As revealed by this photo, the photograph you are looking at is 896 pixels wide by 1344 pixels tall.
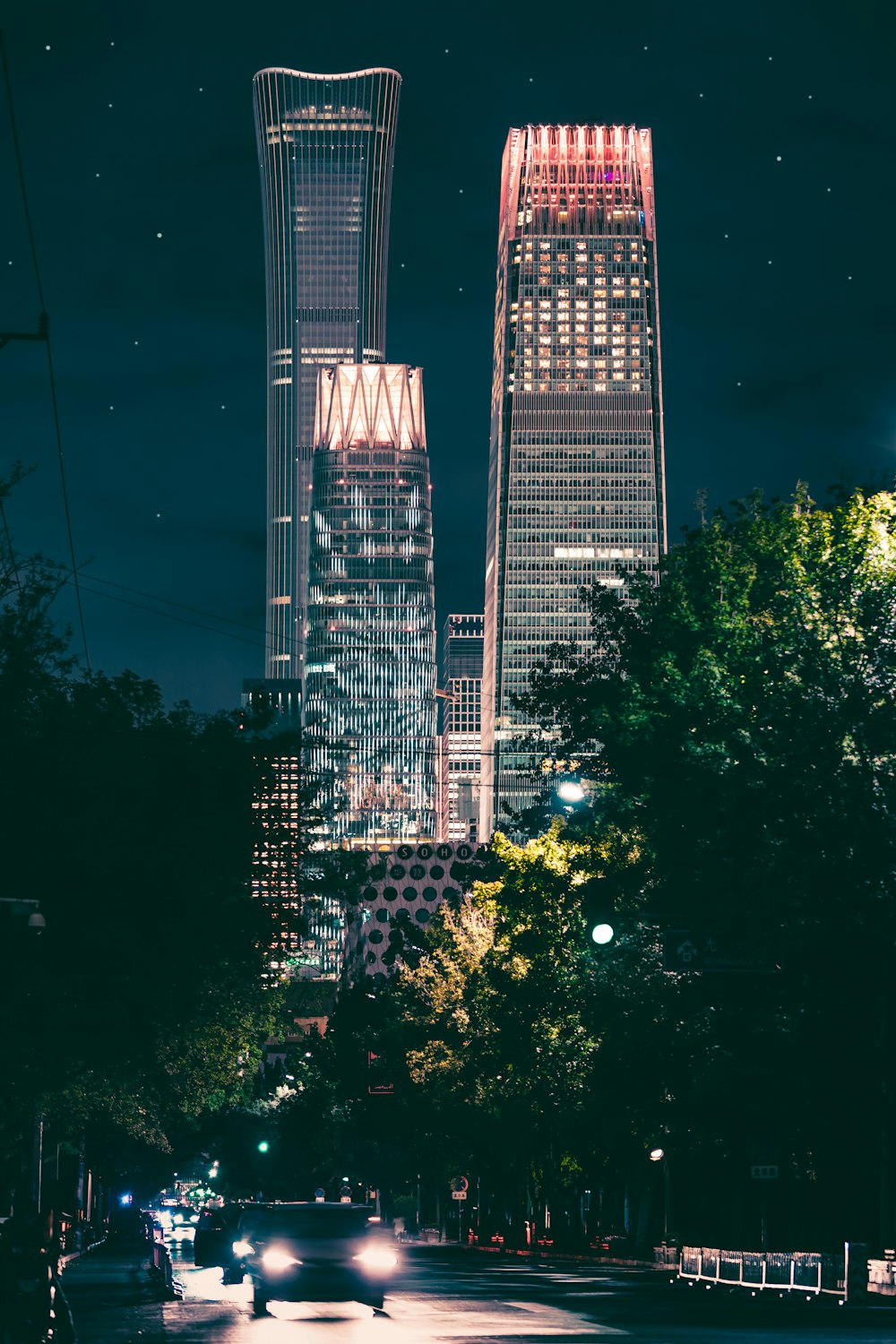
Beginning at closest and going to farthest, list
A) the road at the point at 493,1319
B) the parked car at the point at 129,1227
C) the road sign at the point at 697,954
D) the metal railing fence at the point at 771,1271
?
the road at the point at 493,1319 → the road sign at the point at 697,954 → the metal railing fence at the point at 771,1271 → the parked car at the point at 129,1227

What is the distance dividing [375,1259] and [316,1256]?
3.17 ft

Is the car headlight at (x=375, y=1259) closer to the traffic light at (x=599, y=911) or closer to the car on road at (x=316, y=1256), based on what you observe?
the car on road at (x=316, y=1256)

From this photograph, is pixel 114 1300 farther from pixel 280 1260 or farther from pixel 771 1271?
pixel 771 1271

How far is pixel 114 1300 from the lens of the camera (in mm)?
36750

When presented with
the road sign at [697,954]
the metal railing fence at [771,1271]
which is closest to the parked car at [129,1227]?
the metal railing fence at [771,1271]

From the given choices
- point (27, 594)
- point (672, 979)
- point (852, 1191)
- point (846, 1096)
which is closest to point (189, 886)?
point (27, 594)

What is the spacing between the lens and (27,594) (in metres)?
36.8

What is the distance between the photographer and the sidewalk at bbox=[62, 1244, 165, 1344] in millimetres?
26312

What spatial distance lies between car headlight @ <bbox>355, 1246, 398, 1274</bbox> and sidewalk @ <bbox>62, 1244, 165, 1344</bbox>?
312 centimetres

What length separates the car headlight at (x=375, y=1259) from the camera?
2916 cm

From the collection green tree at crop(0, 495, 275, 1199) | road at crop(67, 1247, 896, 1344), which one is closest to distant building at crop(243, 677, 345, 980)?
green tree at crop(0, 495, 275, 1199)

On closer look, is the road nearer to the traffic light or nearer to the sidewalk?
the sidewalk

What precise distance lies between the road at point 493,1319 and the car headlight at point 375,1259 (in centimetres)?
70

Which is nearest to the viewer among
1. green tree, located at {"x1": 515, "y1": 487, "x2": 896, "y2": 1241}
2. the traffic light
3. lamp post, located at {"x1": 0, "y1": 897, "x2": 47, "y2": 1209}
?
the traffic light
